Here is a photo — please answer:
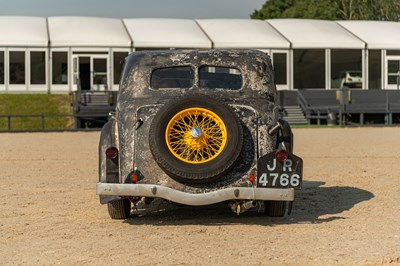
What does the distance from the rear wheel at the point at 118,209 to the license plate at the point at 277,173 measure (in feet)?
5.38

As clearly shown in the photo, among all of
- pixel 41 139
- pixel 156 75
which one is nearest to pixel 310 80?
pixel 41 139

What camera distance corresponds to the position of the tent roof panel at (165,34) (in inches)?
1813

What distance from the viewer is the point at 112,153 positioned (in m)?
10.0

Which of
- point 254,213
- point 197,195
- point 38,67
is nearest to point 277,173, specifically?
point 197,195

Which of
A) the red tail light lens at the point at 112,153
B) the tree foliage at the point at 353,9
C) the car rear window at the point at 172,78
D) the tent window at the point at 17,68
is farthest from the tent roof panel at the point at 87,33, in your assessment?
the red tail light lens at the point at 112,153

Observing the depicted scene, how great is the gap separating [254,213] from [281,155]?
4.88ft

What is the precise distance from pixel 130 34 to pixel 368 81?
12.7m

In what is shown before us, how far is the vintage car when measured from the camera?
31.7 feet

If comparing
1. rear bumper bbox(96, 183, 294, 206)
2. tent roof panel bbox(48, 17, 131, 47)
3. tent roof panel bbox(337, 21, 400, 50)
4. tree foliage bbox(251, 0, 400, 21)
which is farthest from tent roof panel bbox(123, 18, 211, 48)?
rear bumper bbox(96, 183, 294, 206)

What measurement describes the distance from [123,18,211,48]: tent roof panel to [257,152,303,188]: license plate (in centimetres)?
3604

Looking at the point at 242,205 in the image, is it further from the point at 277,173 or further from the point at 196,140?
the point at 196,140

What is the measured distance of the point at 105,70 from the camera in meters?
47.0

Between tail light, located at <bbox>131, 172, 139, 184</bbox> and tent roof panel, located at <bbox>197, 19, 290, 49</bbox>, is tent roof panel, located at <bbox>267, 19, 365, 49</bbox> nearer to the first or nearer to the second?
tent roof panel, located at <bbox>197, 19, 290, 49</bbox>

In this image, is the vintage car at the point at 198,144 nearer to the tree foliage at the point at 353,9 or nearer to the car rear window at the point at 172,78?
the car rear window at the point at 172,78
